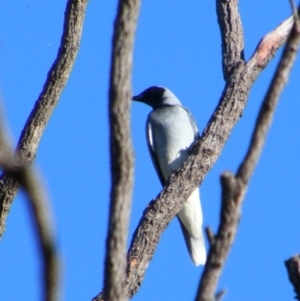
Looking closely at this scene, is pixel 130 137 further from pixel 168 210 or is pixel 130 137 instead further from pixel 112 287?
pixel 168 210

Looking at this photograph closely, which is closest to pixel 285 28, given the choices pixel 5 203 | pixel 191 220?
pixel 5 203

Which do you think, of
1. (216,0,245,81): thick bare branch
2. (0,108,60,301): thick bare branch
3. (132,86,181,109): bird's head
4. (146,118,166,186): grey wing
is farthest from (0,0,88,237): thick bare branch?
(0,108,60,301): thick bare branch

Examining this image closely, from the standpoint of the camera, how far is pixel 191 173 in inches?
186

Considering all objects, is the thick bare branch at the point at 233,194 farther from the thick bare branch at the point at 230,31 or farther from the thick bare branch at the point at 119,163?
the thick bare branch at the point at 230,31

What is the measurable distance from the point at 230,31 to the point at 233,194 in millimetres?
4077

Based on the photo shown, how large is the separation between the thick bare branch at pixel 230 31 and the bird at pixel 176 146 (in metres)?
2.15

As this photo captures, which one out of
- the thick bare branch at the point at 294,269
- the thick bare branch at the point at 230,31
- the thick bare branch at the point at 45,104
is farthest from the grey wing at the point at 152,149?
the thick bare branch at the point at 294,269

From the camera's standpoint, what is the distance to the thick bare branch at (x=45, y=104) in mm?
4695

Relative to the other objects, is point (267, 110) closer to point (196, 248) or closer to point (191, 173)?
point (191, 173)

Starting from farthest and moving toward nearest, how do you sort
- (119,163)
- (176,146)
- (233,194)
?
1. (176,146)
2. (119,163)
3. (233,194)

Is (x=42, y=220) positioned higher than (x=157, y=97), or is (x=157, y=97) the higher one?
(x=157, y=97)

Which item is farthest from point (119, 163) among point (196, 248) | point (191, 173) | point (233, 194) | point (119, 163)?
point (196, 248)

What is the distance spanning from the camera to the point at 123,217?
5.78 feet

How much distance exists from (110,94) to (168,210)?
2750 mm
